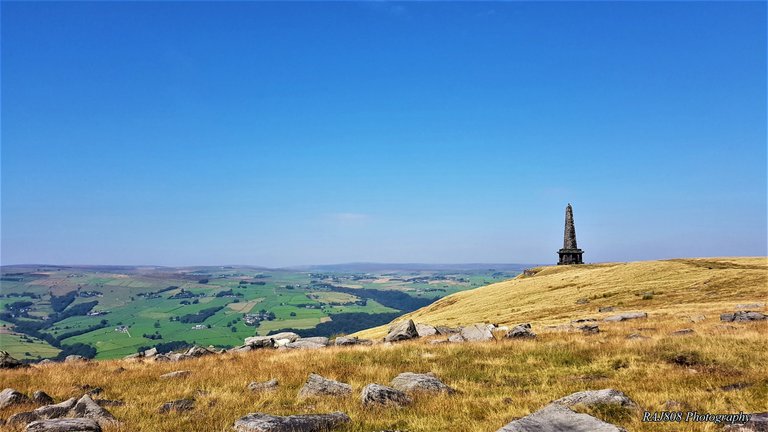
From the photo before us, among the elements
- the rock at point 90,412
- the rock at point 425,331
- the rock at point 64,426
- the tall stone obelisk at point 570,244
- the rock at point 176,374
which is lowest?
the rock at point 425,331

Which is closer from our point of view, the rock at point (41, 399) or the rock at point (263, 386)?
the rock at point (41, 399)

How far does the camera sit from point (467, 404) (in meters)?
11.8

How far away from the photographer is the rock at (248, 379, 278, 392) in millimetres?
15145

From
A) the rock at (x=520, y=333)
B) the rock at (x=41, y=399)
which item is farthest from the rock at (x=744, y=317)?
the rock at (x=41, y=399)

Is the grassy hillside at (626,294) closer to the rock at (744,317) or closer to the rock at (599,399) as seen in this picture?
the rock at (744,317)

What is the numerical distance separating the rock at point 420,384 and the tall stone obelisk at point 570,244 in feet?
240

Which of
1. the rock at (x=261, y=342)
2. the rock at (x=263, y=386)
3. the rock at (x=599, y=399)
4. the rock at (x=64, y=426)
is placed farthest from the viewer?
the rock at (x=261, y=342)

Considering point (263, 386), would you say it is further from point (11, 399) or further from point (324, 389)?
point (11, 399)

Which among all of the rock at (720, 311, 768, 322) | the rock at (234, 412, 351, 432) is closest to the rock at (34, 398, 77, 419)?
the rock at (234, 412, 351, 432)

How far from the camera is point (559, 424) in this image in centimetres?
848

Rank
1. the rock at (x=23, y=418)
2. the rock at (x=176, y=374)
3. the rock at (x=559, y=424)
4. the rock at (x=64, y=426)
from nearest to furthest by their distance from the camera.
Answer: the rock at (x=559, y=424), the rock at (x=64, y=426), the rock at (x=23, y=418), the rock at (x=176, y=374)

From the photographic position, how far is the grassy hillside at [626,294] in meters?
39.8

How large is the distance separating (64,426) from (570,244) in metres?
82.2

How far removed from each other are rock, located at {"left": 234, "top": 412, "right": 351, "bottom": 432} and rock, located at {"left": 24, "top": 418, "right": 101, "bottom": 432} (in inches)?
123
